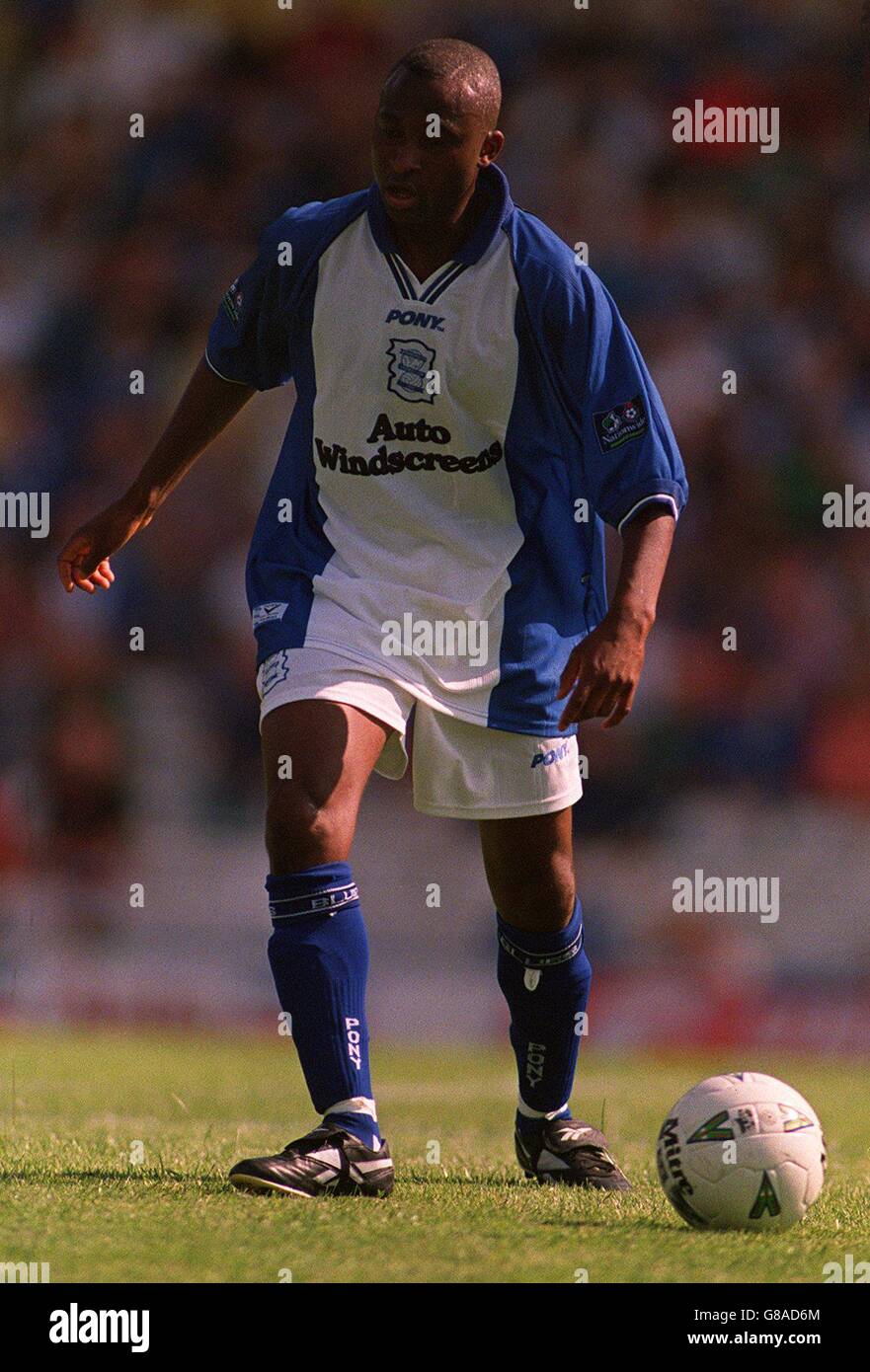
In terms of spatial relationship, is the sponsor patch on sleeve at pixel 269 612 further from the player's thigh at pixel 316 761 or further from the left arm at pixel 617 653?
the left arm at pixel 617 653

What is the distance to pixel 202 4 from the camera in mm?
11547

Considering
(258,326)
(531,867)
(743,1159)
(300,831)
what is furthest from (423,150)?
(743,1159)

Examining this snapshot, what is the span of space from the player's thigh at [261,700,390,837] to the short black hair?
124 centimetres

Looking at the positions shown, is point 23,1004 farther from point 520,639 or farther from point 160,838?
point 520,639

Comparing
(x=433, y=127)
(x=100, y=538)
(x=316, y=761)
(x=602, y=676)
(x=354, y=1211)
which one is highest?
(x=433, y=127)

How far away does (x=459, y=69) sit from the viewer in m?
3.69

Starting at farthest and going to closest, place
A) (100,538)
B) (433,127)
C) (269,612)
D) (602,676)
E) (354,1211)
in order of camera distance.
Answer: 1. (100,538)
2. (269,612)
3. (433,127)
4. (602,676)
5. (354,1211)

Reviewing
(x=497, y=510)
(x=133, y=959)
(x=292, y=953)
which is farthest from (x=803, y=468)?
(x=292, y=953)

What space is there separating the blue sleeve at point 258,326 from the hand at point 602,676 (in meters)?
1.07

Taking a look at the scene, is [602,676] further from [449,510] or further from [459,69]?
[459,69]

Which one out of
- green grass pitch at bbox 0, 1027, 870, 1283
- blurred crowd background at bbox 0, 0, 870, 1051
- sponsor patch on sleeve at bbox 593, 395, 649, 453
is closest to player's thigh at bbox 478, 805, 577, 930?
green grass pitch at bbox 0, 1027, 870, 1283

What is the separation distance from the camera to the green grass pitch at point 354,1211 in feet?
9.26

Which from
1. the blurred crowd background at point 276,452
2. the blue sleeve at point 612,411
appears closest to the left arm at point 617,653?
the blue sleeve at point 612,411

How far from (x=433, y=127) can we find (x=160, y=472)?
1.00 m
